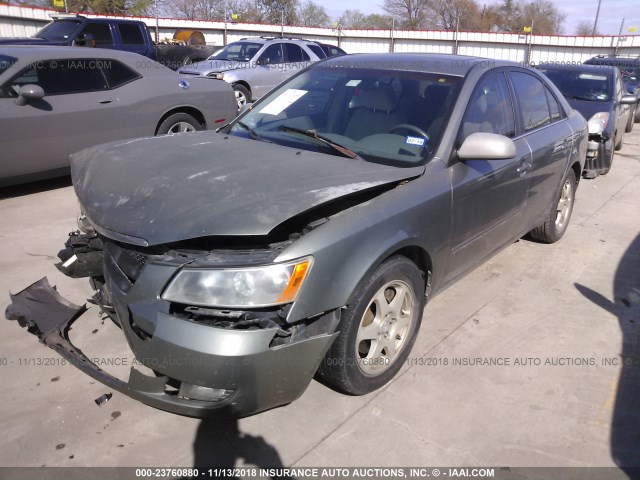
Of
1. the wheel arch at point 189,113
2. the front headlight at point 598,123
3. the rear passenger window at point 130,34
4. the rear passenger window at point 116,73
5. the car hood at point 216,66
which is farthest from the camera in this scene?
the rear passenger window at point 130,34

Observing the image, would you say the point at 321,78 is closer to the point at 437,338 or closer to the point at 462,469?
the point at 437,338

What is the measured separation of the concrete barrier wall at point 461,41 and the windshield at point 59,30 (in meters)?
15.0

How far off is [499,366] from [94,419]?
229 centimetres

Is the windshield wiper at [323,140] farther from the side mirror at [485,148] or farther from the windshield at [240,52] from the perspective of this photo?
the windshield at [240,52]

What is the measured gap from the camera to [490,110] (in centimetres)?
344

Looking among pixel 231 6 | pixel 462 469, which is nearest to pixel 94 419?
pixel 462 469

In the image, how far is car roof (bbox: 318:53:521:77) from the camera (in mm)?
3377

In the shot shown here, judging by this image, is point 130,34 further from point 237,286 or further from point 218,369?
point 218,369

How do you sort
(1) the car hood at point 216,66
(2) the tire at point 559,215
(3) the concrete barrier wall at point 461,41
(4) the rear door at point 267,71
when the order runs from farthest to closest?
(3) the concrete barrier wall at point 461,41
(4) the rear door at point 267,71
(1) the car hood at point 216,66
(2) the tire at point 559,215

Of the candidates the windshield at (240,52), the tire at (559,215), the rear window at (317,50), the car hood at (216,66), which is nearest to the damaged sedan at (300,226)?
the tire at (559,215)

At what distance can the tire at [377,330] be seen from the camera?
7.88 feet

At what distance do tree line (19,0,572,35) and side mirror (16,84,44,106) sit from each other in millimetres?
31390

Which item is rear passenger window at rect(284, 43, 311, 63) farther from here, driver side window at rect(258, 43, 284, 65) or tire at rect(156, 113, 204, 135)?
tire at rect(156, 113, 204, 135)

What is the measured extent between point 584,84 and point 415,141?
23.6 feet
